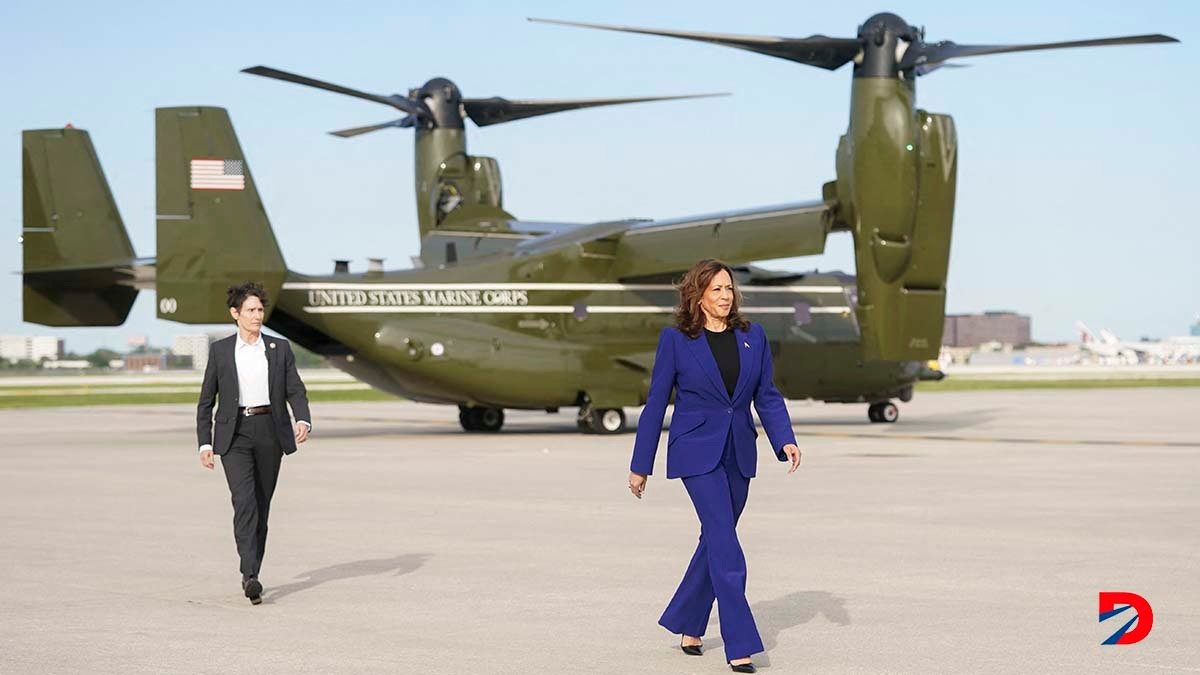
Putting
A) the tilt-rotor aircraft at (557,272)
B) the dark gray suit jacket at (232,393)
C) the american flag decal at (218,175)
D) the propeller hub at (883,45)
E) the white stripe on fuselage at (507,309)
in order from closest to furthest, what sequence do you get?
1. the dark gray suit jacket at (232,393)
2. the american flag decal at (218,175)
3. the tilt-rotor aircraft at (557,272)
4. the propeller hub at (883,45)
5. the white stripe on fuselage at (507,309)

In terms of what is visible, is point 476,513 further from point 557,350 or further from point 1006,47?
point 1006,47

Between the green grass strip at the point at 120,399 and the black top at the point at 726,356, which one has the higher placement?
the black top at the point at 726,356

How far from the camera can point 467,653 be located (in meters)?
7.85

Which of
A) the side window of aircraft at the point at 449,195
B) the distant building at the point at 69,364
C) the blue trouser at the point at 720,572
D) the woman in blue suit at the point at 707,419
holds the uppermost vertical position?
the side window of aircraft at the point at 449,195

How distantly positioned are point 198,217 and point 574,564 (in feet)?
48.0

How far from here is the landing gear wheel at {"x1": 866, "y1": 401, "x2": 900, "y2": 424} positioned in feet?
107

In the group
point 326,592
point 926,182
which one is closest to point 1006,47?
point 926,182

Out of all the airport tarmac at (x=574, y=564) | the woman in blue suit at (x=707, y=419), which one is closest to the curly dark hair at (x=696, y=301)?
the woman in blue suit at (x=707, y=419)

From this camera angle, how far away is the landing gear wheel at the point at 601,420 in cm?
2741

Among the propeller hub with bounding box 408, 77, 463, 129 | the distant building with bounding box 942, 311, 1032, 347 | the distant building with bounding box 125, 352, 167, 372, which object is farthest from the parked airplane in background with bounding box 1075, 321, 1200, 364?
the propeller hub with bounding box 408, 77, 463, 129

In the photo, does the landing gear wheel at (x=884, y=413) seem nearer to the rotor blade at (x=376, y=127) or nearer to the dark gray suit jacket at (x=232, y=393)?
the rotor blade at (x=376, y=127)

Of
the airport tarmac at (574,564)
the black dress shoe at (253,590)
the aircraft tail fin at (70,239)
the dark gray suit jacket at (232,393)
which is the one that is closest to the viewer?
the airport tarmac at (574,564)

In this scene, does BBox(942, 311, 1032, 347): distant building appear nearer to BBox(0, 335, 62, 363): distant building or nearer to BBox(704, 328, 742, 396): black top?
BBox(0, 335, 62, 363): distant building

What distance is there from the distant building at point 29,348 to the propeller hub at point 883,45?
14894cm
